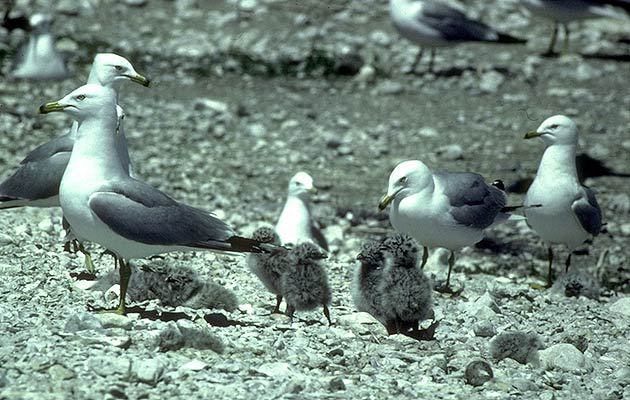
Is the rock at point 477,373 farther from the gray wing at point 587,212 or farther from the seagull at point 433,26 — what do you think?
the seagull at point 433,26

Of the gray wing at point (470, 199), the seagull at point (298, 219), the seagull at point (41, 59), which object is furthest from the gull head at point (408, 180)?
the seagull at point (41, 59)

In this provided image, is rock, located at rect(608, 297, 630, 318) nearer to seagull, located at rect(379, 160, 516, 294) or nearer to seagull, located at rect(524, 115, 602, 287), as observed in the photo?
seagull, located at rect(524, 115, 602, 287)

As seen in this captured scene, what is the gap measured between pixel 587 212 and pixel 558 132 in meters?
0.74

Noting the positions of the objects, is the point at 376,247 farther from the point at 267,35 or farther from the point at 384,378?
the point at 267,35

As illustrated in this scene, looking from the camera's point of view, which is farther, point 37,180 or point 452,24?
point 452,24

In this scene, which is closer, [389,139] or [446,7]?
[389,139]

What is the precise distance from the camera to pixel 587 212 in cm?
999

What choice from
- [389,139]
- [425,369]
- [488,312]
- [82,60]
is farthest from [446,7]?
[425,369]

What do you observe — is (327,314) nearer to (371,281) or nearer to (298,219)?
(371,281)

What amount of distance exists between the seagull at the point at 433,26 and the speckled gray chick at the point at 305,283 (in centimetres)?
1020

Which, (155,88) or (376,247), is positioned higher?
(376,247)

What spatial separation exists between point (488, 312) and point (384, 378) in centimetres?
185

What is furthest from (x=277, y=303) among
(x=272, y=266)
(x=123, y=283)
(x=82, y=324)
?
(x=82, y=324)

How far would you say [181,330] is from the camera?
654 cm
